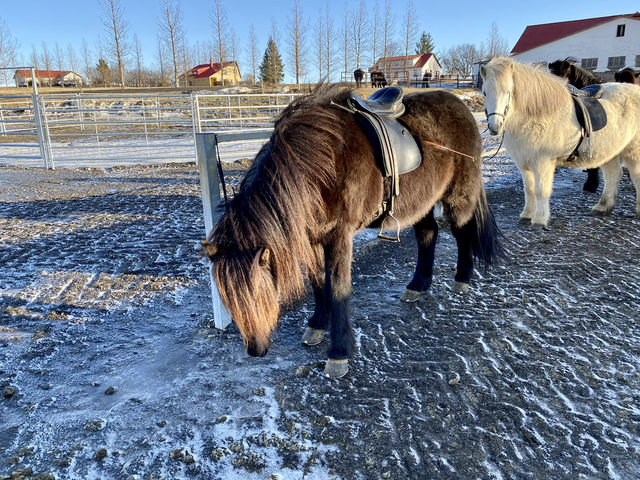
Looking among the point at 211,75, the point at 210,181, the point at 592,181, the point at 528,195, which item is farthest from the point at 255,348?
the point at 211,75

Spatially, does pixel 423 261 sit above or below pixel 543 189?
below

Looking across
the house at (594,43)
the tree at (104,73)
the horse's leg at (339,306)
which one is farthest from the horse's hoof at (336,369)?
the tree at (104,73)

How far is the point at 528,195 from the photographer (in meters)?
5.16

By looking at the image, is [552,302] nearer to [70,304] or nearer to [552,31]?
[70,304]

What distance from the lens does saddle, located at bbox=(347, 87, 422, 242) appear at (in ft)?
7.70

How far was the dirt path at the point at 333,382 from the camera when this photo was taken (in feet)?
6.01

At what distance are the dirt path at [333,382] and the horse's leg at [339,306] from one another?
0.42 ft

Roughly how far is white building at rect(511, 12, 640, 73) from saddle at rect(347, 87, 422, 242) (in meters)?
38.9

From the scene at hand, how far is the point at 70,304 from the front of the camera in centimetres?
328

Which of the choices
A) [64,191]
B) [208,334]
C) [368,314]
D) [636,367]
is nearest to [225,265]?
[208,334]

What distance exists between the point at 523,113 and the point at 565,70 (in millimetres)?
2891

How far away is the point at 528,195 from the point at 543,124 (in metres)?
0.91

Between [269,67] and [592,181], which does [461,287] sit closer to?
[592,181]

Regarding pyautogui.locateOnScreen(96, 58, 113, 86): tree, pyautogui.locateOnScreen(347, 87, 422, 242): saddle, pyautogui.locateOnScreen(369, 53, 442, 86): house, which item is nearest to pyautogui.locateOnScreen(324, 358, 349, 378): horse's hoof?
pyautogui.locateOnScreen(347, 87, 422, 242): saddle
